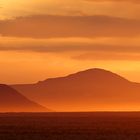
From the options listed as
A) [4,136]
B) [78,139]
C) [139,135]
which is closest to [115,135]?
[139,135]

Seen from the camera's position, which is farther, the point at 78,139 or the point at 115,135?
the point at 115,135

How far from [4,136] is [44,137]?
14.8ft

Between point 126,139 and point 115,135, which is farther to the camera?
point 115,135

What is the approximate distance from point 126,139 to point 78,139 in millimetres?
5164

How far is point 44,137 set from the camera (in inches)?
3019

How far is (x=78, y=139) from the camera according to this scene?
7344 centimetres

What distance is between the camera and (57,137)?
7650cm

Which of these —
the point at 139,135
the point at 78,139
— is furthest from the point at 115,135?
the point at 78,139

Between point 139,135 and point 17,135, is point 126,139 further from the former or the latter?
point 17,135

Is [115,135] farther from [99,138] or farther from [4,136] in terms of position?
[4,136]

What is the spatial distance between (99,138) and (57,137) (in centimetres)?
500

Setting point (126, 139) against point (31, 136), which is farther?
point (31, 136)

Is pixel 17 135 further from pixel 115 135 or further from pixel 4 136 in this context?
pixel 115 135

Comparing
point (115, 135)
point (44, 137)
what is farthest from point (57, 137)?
point (115, 135)
